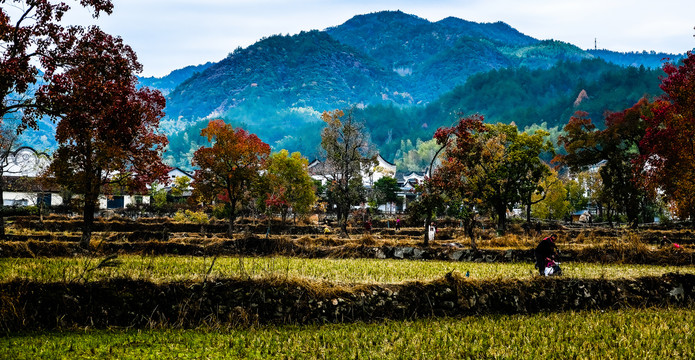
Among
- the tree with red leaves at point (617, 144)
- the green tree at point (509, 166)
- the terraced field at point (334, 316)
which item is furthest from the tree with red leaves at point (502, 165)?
the terraced field at point (334, 316)

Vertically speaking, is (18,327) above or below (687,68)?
below

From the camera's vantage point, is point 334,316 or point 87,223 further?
point 87,223

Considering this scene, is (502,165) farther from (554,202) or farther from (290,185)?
(554,202)

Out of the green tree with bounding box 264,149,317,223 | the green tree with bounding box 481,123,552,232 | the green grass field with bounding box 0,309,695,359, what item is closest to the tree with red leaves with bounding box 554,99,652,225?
the green tree with bounding box 481,123,552,232

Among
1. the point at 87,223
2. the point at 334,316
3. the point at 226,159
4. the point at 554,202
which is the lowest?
the point at 334,316

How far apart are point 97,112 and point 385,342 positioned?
10051 mm

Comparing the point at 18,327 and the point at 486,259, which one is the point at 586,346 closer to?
the point at 18,327

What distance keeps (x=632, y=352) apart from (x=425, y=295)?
388 centimetres

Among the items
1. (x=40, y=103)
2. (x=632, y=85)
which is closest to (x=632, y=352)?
(x=40, y=103)

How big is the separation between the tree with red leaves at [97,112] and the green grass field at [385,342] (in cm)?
709

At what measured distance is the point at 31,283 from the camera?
825cm

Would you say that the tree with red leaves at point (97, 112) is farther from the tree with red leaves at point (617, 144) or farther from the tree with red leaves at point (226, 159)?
the tree with red leaves at point (617, 144)

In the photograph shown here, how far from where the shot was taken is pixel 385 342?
7.74m

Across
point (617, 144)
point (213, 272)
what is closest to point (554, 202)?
point (617, 144)
